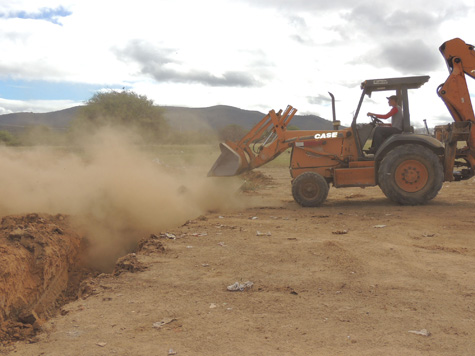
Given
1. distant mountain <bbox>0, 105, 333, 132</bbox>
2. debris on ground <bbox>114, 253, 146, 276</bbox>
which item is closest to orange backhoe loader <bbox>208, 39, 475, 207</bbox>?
distant mountain <bbox>0, 105, 333, 132</bbox>

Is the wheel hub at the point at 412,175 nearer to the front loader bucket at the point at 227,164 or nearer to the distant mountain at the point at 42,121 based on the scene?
the front loader bucket at the point at 227,164

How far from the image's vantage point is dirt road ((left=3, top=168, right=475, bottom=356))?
375 centimetres

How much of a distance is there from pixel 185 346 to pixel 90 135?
30.7 feet

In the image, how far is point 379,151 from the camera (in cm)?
1009

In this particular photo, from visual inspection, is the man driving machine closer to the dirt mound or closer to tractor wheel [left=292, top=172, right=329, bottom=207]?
tractor wheel [left=292, top=172, right=329, bottom=207]

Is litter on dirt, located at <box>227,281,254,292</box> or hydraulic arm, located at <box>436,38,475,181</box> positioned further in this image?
hydraulic arm, located at <box>436,38,475,181</box>

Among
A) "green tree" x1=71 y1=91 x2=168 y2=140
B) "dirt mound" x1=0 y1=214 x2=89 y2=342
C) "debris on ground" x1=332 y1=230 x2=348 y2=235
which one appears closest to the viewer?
"dirt mound" x1=0 y1=214 x2=89 y2=342

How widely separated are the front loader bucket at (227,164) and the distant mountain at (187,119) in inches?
98.0

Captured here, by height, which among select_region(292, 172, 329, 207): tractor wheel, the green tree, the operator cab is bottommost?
select_region(292, 172, 329, 207): tractor wheel

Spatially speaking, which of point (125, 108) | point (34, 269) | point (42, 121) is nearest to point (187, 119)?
point (42, 121)

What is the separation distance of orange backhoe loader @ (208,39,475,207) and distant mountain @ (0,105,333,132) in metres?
0.95

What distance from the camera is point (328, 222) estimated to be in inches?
342

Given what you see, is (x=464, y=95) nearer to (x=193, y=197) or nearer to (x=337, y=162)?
(x=337, y=162)

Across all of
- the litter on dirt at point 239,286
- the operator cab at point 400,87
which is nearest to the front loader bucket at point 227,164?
the operator cab at point 400,87
